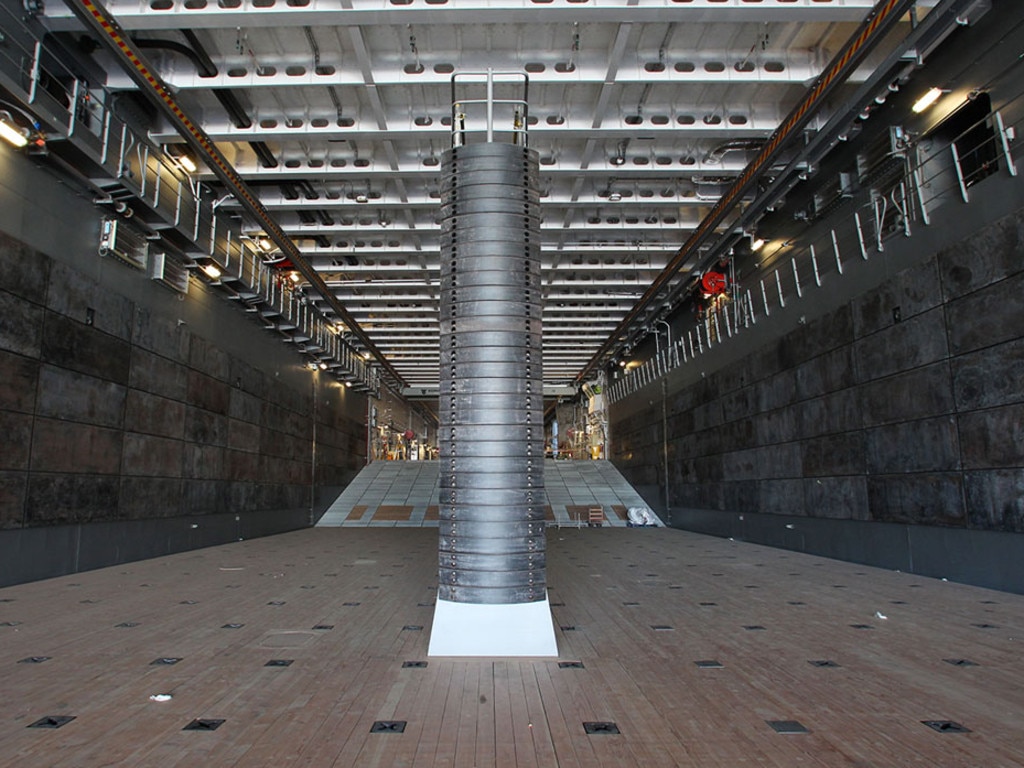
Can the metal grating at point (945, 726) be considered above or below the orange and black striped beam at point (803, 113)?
below

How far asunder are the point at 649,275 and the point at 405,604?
11.6 metres

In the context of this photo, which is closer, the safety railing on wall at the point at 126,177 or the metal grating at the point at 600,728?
the metal grating at the point at 600,728

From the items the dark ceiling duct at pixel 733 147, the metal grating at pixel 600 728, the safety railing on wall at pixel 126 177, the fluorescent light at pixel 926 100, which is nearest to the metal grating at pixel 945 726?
the metal grating at pixel 600 728

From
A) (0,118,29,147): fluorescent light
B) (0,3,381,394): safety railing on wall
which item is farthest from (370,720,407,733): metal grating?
(0,118,29,147): fluorescent light

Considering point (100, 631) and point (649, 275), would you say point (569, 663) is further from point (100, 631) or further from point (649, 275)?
point (649, 275)

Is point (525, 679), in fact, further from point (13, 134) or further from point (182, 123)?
point (182, 123)

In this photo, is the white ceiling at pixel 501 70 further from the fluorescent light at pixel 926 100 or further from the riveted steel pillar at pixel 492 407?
the riveted steel pillar at pixel 492 407

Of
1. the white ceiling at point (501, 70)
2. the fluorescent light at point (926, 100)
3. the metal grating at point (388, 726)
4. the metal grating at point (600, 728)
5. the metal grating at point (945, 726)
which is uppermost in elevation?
the white ceiling at point (501, 70)

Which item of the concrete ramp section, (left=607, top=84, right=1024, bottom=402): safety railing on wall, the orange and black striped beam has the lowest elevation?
the concrete ramp section

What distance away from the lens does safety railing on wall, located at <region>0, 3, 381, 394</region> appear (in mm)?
6383

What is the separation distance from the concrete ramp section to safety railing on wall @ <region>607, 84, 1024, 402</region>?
6.58 m

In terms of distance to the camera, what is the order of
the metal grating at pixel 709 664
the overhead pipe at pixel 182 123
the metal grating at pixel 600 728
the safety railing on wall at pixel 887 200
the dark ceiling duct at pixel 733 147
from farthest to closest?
the dark ceiling duct at pixel 733 147 < the safety railing on wall at pixel 887 200 < the overhead pipe at pixel 182 123 < the metal grating at pixel 709 664 < the metal grating at pixel 600 728

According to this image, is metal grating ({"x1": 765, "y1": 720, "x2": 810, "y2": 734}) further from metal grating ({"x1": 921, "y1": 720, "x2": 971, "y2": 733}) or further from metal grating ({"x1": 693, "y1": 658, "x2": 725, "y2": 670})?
metal grating ({"x1": 693, "y1": 658, "x2": 725, "y2": 670})

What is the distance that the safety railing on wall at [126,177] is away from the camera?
20.9ft
